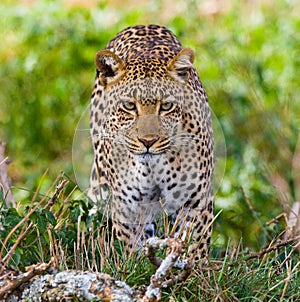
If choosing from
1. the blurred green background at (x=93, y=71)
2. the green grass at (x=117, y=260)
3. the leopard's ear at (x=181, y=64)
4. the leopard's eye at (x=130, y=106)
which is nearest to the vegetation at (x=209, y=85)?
the blurred green background at (x=93, y=71)

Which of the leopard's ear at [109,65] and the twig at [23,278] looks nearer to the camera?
the twig at [23,278]

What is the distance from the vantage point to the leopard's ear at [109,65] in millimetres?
6355

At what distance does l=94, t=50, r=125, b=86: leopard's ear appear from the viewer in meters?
6.36

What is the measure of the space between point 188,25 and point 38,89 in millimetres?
2039

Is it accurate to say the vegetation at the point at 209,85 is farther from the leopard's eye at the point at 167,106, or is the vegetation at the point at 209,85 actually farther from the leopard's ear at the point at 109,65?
the leopard's ear at the point at 109,65

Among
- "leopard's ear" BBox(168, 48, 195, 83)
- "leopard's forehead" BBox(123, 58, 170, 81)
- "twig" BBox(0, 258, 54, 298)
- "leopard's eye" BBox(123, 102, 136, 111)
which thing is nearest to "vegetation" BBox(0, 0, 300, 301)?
"leopard's ear" BBox(168, 48, 195, 83)

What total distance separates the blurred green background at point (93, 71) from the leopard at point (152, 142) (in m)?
2.97

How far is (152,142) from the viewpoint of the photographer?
615cm

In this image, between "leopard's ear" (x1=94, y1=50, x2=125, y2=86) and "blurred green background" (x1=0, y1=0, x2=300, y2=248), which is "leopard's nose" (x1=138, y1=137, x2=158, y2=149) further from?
"blurred green background" (x1=0, y1=0, x2=300, y2=248)

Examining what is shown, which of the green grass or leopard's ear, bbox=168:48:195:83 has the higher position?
leopard's ear, bbox=168:48:195:83

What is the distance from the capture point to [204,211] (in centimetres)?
664

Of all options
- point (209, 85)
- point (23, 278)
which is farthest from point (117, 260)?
point (209, 85)

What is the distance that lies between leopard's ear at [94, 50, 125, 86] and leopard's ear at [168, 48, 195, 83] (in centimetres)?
34

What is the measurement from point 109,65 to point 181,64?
49 cm
